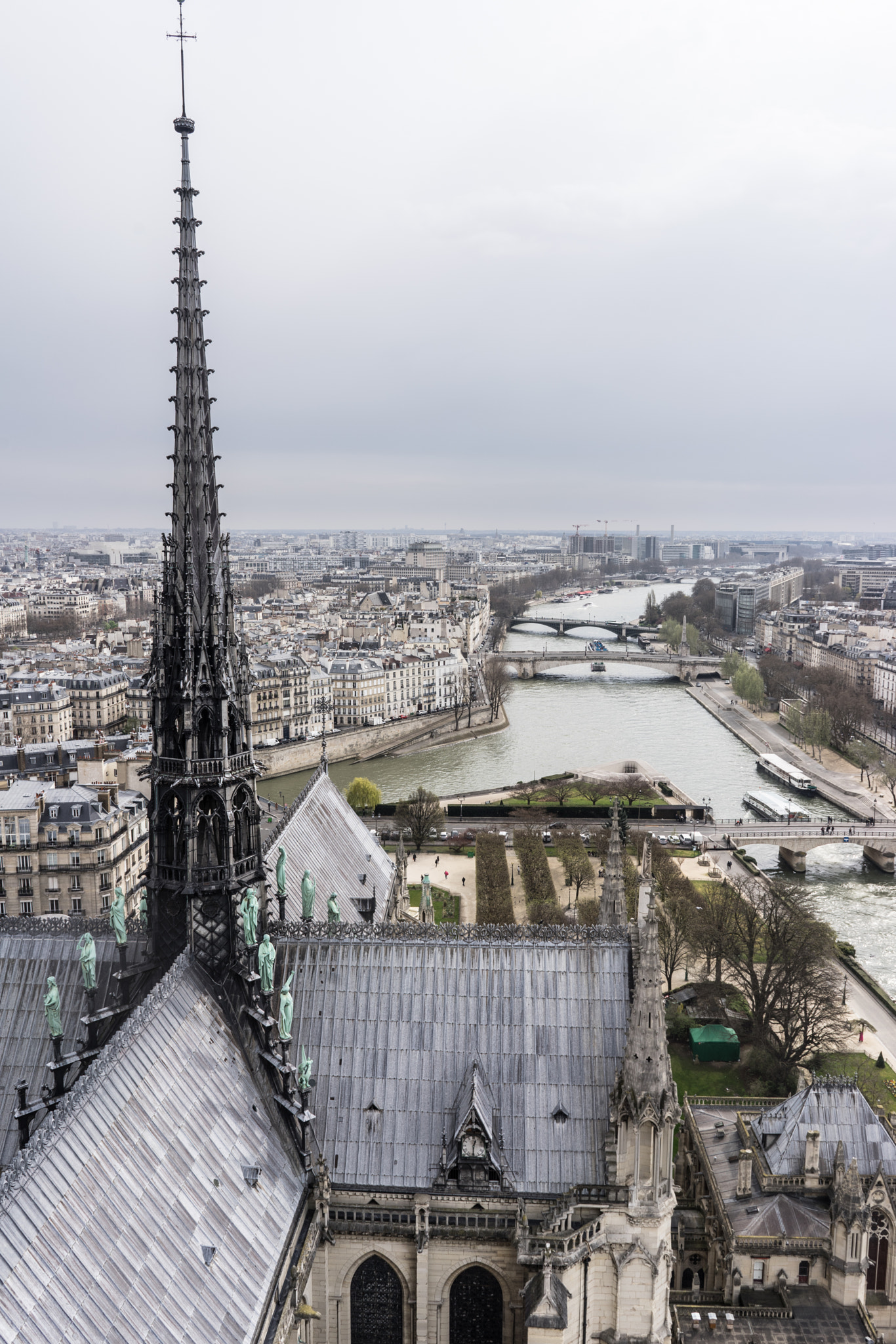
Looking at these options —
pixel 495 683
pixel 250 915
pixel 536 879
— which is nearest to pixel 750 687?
pixel 495 683

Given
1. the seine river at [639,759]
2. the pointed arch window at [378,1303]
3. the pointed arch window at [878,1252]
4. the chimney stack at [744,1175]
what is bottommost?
the seine river at [639,759]

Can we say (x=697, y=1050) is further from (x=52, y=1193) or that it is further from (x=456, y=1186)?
(x=52, y=1193)

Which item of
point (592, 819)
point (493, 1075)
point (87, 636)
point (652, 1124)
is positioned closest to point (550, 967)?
point (493, 1075)

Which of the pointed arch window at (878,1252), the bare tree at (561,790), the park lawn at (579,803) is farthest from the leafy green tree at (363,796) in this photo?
the pointed arch window at (878,1252)

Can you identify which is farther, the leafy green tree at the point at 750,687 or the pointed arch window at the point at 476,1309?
the leafy green tree at the point at 750,687

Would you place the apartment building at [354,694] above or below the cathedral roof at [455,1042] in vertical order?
below

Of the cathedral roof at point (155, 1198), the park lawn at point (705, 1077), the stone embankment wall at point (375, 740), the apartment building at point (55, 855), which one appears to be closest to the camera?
the cathedral roof at point (155, 1198)

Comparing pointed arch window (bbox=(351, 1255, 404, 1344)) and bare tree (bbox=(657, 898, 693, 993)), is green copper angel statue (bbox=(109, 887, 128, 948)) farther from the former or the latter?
bare tree (bbox=(657, 898, 693, 993))

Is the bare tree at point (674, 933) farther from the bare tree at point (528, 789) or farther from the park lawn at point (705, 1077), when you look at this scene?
the bare tree at point (528, 789)
